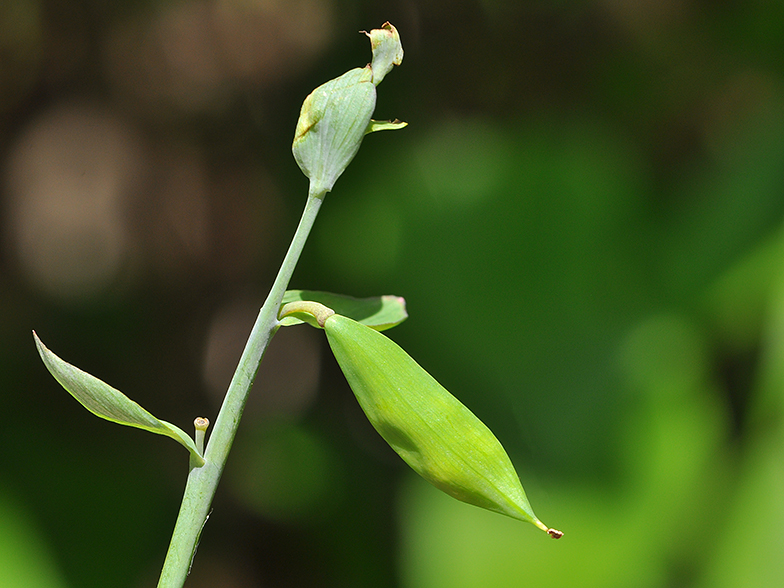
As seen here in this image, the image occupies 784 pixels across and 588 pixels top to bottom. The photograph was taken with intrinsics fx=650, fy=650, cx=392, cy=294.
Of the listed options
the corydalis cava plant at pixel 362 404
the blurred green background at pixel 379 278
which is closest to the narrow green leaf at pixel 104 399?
the corydalis cava plant at pixel 362 404

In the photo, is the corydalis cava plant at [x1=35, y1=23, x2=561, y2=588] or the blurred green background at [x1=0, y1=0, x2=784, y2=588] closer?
the corydalis cava plant at [x1=35, y1=23, x2=561, y2=588]

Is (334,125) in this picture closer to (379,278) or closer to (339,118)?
(339,118)

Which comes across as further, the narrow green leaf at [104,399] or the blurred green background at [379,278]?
the blurred green background at [379,278]

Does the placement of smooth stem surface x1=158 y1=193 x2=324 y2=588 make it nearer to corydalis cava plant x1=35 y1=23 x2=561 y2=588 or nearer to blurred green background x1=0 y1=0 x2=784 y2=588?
corydalis cava plant x1=35 y1=23 x2=561 y2=588

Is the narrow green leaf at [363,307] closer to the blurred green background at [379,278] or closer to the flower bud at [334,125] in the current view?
the flower bud at [334,125]

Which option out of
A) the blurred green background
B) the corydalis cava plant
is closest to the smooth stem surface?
the corydalis cava plant

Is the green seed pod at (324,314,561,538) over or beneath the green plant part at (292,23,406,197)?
beneath

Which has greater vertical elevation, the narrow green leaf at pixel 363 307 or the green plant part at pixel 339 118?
the green plant part at pixel 339 118
